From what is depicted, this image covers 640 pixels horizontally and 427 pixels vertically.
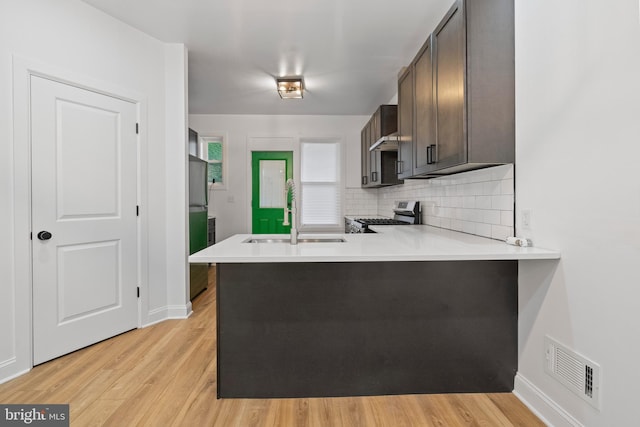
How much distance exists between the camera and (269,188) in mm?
5613

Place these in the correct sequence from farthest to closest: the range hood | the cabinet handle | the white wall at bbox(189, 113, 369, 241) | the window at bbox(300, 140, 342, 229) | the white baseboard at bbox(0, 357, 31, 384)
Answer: the window at bbox(300, 140, 342, 229)
the white wall at bbox(189, 113, 369, 241)
the range hood
the cabinet handle
the white baseboard at bbox(0, 357, 31, 384)

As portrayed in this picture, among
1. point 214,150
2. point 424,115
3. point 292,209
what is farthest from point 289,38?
point 214,150

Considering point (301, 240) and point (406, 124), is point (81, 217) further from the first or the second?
point (406, 124)

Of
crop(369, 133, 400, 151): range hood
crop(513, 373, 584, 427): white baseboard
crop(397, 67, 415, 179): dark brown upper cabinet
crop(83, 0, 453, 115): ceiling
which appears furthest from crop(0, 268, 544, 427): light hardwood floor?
crop(83, 0, 453, 115): ceiling

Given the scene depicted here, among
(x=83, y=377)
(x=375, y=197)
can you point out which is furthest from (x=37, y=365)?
(x=375, y=197)

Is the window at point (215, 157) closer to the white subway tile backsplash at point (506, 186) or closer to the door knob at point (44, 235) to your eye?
the door knob at point (44, 235)

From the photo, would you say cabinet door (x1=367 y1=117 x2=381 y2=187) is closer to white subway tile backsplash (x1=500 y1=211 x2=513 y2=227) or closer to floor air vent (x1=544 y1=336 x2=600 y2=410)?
white subway tile backsplash (x1=500 y1=211 x2=513 y2=227)

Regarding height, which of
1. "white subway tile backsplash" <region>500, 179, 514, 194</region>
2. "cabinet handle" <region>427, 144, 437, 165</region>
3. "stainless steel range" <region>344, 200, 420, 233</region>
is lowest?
"stainless steel range" <region>344, 200, 420, 233</region>

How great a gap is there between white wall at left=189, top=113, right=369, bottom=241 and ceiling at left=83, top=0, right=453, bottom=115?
99 cm

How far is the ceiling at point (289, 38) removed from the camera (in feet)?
8.41

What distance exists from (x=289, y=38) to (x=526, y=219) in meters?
2.42

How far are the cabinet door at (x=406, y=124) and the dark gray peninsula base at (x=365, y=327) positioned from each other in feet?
3.87

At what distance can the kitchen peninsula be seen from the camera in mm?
1803

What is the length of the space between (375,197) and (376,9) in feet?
11.0
